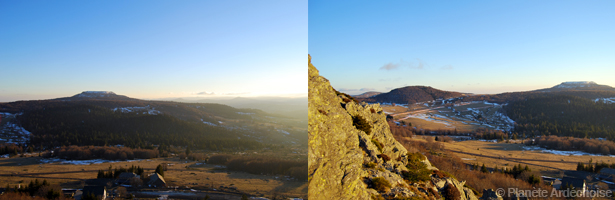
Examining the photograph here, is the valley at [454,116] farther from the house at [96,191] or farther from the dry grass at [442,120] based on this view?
the house at [96,191]

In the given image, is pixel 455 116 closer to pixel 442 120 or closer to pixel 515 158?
pixel 442 120

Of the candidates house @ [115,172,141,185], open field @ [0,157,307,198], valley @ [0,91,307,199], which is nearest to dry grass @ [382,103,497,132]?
valley @ [0,91,307,199]

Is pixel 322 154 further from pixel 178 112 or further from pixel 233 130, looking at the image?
pixel 233 130

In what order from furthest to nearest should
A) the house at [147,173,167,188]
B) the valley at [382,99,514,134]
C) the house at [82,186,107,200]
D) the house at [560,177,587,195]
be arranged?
the valley at [382,99,514,134] → the house at [560,177,587,195] → the house at [147,173,167,188] → the house at [82,186,107,200]

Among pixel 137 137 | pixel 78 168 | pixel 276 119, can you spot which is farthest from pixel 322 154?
pixel 276 119

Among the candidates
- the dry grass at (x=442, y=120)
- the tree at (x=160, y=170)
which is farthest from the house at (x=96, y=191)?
the dry grass at (x=442, y=120)

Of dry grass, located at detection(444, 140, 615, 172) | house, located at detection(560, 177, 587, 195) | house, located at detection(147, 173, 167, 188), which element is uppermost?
house, located at detection(147, 173, 167, 188)

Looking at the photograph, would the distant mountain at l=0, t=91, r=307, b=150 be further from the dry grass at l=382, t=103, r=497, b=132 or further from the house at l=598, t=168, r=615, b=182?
the dry grass at l=382, t=103, r=497, b=132
